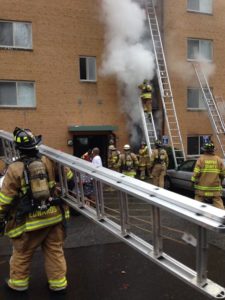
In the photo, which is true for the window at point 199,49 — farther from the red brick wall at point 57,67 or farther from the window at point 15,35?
the window at point 15,35

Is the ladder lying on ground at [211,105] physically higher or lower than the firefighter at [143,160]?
higher

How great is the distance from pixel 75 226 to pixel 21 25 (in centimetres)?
969

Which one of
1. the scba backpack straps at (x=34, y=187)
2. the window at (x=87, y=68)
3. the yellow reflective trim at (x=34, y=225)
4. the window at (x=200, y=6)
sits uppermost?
→ the window at (x=200, y=6)

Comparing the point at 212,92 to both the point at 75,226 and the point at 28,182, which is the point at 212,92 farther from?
the point at 28,182

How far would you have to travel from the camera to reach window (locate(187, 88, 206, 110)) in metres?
16.8

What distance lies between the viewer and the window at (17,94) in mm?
14156

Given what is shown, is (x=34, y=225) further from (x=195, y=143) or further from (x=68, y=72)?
(x=195, y=143)

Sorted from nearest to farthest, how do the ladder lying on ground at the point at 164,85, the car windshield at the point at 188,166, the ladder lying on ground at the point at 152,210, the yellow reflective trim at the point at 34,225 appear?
the ladder lying on ground at the point at 152,210, the yellow reflective trim at the point at 34,225, the car windshield at the point at 188,166, the ladder lying on ground at the point at 164,85

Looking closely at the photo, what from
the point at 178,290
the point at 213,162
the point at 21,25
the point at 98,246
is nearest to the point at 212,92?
the point at 21,25

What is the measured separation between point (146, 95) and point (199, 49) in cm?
418

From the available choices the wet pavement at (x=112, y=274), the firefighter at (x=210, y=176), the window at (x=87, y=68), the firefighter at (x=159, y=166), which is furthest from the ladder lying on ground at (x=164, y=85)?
the wet pavement at (x=112, y=274)

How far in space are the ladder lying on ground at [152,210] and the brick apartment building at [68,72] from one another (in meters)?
10.5

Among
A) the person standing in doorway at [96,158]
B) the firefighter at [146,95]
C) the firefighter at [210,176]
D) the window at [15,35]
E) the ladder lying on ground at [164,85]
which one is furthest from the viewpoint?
the ladder lying on ground at [164,85]

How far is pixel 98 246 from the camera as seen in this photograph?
5.74m
